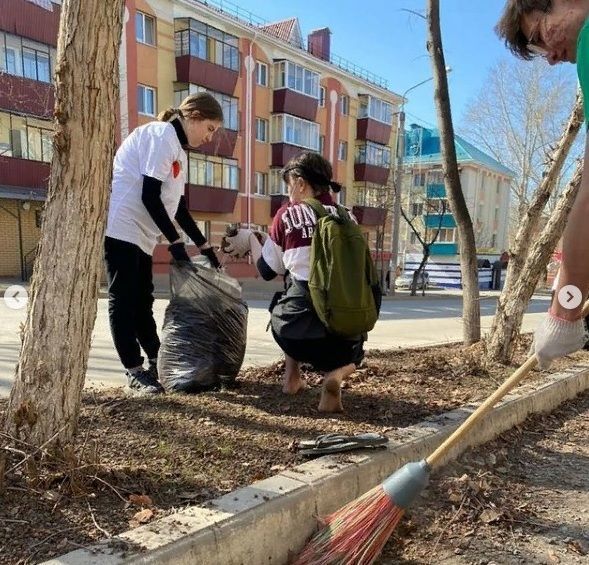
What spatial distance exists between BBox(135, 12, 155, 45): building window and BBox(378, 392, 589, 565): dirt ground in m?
21.5

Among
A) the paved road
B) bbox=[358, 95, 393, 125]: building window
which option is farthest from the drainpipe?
the paved road

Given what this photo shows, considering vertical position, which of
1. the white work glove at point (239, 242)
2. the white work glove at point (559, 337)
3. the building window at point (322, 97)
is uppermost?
the building window at point (322, 97)

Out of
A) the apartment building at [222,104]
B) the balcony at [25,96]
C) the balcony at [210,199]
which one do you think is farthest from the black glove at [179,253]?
the balcony at [210,199]

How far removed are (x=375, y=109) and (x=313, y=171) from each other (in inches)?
1218

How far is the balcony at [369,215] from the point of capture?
30859 millimetres

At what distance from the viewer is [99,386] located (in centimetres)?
376

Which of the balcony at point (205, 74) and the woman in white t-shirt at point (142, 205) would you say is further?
the balcony at point (205, 74)

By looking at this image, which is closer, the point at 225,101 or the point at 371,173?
the point at 225,101

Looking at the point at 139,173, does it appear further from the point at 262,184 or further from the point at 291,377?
the point at 262,184

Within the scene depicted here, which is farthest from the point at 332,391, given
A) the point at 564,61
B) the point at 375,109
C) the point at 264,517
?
the point at 375,109

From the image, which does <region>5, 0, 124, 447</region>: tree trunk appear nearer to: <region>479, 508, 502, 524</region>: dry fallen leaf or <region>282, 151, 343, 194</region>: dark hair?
<region>282, 151, 343, 194</region>: dark hair

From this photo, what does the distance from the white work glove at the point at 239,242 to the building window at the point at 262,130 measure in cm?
2340

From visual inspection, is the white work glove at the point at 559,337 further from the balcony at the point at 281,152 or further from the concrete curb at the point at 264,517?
the balcony at the point at 281,152

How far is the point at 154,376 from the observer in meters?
3.46
